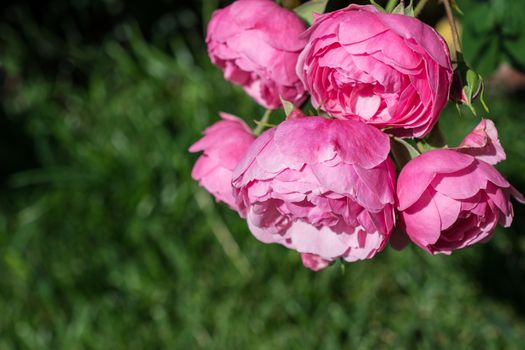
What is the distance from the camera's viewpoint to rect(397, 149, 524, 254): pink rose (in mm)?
861

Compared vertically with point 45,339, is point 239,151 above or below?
above

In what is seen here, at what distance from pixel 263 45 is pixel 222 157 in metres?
0.16

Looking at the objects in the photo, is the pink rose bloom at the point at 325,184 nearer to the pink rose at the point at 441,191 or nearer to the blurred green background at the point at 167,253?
the pink rose at the point at 441,191

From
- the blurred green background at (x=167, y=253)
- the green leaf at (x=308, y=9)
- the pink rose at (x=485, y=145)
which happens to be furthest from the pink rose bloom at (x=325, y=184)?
the blurred green background at (x=167, y=253)

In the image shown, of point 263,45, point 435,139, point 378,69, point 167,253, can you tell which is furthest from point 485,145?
point 167,253

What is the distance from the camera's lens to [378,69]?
850 mm

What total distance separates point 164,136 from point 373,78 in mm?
1787

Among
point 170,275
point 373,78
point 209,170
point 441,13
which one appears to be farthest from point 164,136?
point 373,78

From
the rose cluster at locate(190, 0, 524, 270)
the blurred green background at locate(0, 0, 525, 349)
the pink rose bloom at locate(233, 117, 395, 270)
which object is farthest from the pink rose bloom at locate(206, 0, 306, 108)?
the blurred green background at locate(0, 0, 525, 349)

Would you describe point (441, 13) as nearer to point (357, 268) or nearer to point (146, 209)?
point (357, 268)

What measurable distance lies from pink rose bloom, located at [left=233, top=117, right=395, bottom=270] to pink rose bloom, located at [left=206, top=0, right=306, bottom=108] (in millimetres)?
125

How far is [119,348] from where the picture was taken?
7.03 ft

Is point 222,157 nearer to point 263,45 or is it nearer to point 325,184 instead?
point 263,45

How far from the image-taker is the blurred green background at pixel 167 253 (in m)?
2.13
